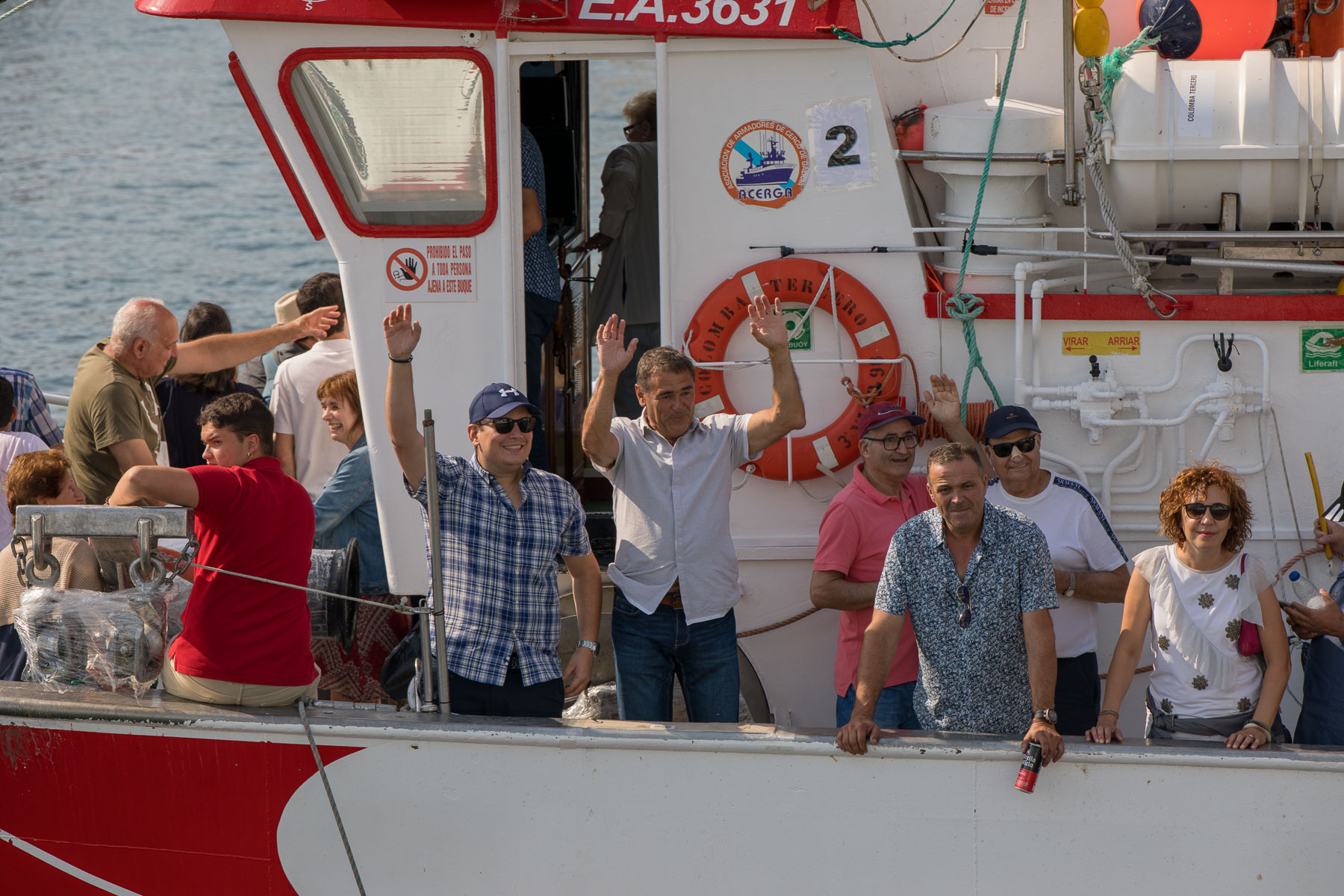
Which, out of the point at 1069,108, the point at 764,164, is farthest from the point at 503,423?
the point at 1069,108

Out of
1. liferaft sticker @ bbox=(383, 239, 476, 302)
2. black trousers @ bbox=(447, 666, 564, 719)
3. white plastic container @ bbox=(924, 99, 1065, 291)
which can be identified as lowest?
black trousers @ bbox=(447, 666, 564, 719)

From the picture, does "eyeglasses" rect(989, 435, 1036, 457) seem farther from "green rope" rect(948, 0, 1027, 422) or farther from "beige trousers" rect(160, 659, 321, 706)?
"beige trousers" rect(160, 659, 321, 706)

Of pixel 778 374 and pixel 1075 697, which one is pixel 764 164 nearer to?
pixel 778 374

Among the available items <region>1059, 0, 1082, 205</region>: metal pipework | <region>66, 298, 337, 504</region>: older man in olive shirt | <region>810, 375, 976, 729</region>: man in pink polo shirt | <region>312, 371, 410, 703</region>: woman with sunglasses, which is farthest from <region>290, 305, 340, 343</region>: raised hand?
<region>1059, 0, 1082, 205</region>: metal pipework

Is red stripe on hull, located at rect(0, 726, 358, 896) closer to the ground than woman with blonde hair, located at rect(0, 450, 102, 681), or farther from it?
closer to the ground

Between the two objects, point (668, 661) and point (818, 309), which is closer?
point (668, 661)

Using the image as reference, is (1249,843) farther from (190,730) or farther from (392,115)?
(392,115)

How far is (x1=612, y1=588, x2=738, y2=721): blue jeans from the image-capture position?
425cm

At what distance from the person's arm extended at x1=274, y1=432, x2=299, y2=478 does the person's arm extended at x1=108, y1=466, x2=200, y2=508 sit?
2.02 metres

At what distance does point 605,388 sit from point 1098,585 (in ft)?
5.35

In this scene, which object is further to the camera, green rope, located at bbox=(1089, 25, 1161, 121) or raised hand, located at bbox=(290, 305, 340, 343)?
raised hand, located at bbox=(290, 305, 340, 343)

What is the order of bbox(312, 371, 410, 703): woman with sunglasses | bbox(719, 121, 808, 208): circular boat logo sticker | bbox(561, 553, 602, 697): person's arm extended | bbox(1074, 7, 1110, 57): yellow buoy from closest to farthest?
bbox(561, 553, 602, 697): person's arm extended
bbox(1074, 7, 1110, 57): yellow buoy
bbox(719, 121, 808, 208): circular boat logo sticker
bbox(312, 371, 410, 703): woman with sunglasses

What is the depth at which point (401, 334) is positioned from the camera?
381 centimetres

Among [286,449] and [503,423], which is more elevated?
[503,423]
